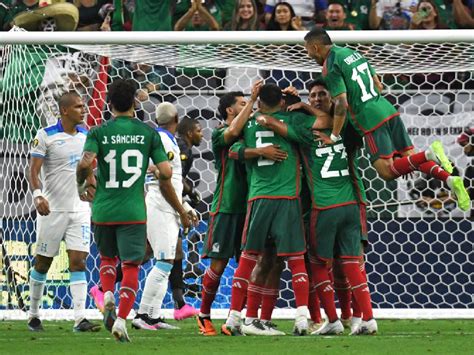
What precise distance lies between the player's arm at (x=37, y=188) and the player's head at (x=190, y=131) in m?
1.65

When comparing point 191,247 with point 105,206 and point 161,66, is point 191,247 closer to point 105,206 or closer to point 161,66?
point 161,66

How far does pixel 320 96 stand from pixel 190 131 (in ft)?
6.47

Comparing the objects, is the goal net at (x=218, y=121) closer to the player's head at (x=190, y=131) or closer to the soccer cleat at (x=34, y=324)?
the player's head at (x=190, y=131)

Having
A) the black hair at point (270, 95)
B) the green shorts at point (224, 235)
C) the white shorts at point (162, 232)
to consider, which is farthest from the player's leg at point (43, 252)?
the black hair at point (270, 95)

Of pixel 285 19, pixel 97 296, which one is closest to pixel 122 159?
pixel 97 296

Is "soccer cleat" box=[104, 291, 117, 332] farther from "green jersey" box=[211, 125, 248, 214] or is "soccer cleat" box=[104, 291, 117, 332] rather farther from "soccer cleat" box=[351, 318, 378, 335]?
"soccer cleat" box=[351, 318, 378, 335]

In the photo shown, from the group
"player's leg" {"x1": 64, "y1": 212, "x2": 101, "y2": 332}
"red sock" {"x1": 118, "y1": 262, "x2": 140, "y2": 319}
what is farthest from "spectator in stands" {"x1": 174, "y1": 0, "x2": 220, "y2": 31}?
"red sock" {"x1": 118, "y1": 262, "x2": 140, "y2": 319}

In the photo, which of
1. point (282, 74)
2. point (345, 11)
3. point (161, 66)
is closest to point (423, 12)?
point (345, 11)

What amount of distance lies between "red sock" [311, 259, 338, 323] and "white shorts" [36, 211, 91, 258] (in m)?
2.08

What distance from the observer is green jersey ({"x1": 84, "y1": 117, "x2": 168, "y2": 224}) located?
851 centimetres

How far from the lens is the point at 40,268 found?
1018cm

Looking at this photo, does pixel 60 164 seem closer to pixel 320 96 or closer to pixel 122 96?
pixel 122 96

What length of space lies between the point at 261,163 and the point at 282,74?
3.29 m

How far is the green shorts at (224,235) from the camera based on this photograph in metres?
9.59
